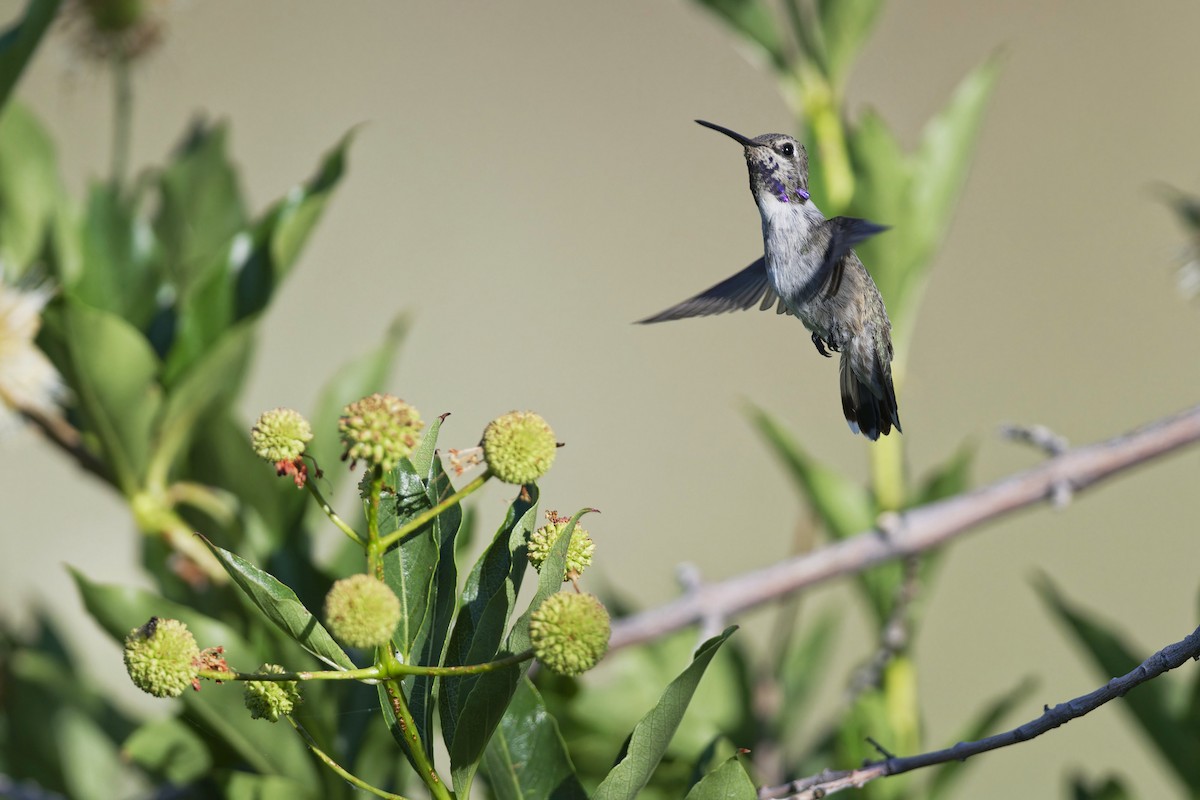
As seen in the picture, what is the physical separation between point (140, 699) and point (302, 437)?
4.24 ft

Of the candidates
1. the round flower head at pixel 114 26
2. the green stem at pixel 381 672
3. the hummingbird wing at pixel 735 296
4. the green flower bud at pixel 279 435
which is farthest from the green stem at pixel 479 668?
the round flower head at pixel 114 26

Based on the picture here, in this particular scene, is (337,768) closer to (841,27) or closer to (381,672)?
(381,672)

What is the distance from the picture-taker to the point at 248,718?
71 cm

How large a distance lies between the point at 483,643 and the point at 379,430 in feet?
0.35

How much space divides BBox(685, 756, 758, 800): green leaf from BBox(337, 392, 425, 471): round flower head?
0.57 ft

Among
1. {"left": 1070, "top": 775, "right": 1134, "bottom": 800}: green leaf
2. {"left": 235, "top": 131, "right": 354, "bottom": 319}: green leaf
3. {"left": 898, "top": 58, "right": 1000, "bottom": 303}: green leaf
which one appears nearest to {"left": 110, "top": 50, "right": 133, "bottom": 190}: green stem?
{"left": 235, "top": 131, "right": 354, "bottom": 319}: green leaf

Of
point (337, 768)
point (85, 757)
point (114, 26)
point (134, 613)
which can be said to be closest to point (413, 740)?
point (337, 768)

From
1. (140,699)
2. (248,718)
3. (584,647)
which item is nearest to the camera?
(584,647)

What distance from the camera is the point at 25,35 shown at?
0.74 m

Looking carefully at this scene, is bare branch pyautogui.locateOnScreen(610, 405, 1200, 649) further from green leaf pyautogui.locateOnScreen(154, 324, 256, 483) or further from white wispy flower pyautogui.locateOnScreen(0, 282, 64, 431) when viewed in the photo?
white wispy flower pyautogui.locateOnScreen(0, 282, 64, 431)

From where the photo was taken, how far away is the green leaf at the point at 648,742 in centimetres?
43

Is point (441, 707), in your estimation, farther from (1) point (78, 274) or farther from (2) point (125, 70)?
(2) point (125, 70)

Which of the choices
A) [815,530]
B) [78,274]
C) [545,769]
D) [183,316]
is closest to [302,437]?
[545,769]

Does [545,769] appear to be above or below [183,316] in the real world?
below
